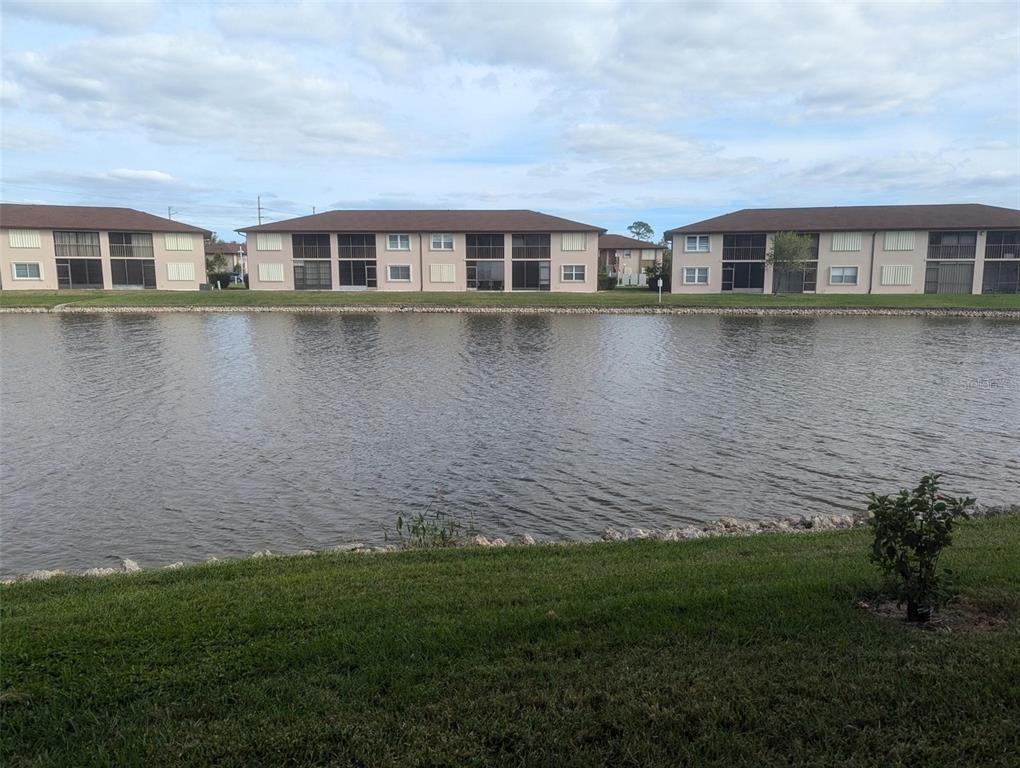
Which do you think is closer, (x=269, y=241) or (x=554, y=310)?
(x=554, y=310)

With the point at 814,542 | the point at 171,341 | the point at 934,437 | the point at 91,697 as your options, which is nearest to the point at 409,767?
the point at 91,697

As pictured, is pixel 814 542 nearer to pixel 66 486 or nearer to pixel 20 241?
pixel 66 486

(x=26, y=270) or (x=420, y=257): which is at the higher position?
(x=420, y=257)

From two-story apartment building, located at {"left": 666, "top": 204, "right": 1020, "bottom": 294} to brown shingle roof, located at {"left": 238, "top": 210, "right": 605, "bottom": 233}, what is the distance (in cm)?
1089

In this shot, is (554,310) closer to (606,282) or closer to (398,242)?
(398,242)

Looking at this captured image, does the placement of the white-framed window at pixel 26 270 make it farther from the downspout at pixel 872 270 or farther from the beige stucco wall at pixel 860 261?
the downspout at pixel 872 270

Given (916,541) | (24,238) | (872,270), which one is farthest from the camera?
(24,238)

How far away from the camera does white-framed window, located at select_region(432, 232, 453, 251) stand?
74562mm

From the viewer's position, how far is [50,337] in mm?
38688

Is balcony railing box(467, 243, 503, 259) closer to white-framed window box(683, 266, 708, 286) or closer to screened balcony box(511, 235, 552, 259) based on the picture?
screened balcony box(511, 235, 552, 259)

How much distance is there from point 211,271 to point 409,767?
9147cm

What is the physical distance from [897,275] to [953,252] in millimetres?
5431

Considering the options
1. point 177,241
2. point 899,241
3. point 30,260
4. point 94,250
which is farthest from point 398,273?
point 899,241

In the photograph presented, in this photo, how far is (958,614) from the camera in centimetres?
616
